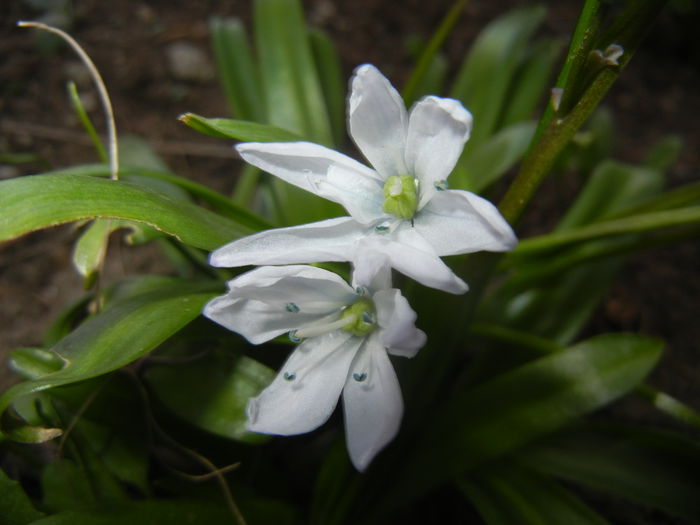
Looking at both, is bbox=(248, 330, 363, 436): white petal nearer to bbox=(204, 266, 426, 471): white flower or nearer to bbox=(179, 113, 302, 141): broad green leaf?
bbox=(204, 266, 426, 471): white flower

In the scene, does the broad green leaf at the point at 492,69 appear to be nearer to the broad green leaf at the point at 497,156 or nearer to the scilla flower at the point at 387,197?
the broad green leaf at the point at 497,156

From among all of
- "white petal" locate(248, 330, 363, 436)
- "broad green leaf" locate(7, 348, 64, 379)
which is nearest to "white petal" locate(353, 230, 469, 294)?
"white petal" locate(248, 330, 363, 436)

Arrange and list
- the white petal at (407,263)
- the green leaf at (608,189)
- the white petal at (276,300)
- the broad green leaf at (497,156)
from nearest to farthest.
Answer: the white petal at (407,263)
the white petal at (276,300)
the broad green leaf at (497,156)
the green leaf at (608,189)

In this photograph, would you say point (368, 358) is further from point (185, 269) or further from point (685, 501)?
point (185, 269)

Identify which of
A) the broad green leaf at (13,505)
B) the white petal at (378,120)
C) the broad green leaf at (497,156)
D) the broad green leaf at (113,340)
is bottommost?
the broad green leaf at (13,505)

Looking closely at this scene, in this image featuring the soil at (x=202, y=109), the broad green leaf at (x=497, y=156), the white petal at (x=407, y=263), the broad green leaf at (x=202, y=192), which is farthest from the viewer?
the soil at (x=202, y=109)

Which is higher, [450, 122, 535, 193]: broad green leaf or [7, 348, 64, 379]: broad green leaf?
[450, 122, 535, 193]: broad green leaf

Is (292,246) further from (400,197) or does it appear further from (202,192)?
(202,192)

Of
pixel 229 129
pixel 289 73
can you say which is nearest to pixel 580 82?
pixel 229 129

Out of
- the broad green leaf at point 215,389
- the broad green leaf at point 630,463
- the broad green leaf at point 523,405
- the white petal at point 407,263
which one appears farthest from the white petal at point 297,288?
the broad green leaf at point 630,463
